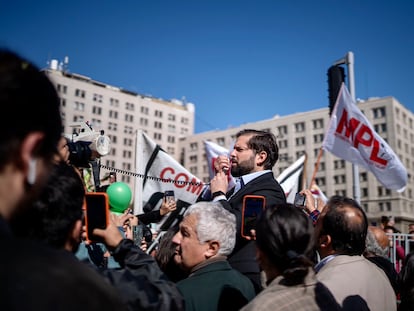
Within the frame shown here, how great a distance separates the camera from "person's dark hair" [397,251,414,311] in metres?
3.16

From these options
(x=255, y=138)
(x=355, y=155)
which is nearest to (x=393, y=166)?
(x=355, y=155)

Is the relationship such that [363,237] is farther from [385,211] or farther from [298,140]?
[298,140]

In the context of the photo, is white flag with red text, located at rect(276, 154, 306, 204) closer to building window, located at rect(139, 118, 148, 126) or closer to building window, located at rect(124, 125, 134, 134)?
building window, located at rect(124, 125, 134, 134)

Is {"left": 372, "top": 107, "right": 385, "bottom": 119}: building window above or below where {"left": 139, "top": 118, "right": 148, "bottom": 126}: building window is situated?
below

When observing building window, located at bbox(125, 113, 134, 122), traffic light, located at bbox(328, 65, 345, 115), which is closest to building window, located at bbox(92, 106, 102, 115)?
building window, located at bbox(125, 113, 134, 122)

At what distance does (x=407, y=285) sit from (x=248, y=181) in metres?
1.49

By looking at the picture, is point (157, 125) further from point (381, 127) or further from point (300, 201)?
point (300, 201)

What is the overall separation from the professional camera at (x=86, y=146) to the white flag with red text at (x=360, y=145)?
6142 millimetres

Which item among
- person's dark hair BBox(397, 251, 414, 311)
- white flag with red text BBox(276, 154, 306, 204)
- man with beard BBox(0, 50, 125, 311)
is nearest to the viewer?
man with beard BBox(0, 50, 125, 311)

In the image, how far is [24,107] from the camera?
960mm

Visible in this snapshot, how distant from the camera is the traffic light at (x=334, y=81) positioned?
8891mm

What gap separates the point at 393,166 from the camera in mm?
8383

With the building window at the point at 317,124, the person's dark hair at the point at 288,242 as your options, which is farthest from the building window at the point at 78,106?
the person's dark hair at the point at 288,242

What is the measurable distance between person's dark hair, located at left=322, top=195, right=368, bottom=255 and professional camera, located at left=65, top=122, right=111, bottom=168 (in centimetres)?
160
